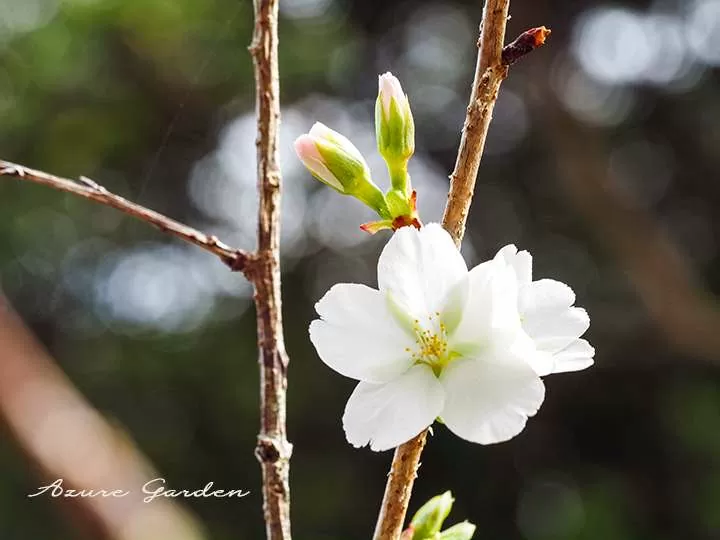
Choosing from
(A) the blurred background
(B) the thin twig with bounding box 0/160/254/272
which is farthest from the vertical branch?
(A) the blurred background

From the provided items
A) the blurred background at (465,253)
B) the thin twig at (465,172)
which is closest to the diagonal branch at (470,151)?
the thin twig at (465,172)

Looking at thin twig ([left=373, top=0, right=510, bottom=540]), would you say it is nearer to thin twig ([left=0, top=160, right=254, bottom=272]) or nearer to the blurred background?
thin twig ([left=0, top=160, right=254, bottom=272])

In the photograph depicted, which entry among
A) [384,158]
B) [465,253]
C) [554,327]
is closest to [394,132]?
[384,158]

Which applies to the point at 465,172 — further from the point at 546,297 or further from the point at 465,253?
the point at 465,253

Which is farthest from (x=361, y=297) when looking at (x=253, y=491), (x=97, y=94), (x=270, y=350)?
(x=253, y=491)

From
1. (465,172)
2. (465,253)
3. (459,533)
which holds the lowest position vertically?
(459,533)

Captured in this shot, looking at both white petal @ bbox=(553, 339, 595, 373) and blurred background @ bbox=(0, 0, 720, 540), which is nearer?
white petal @ bbox=(553, 339, 595, 373)
